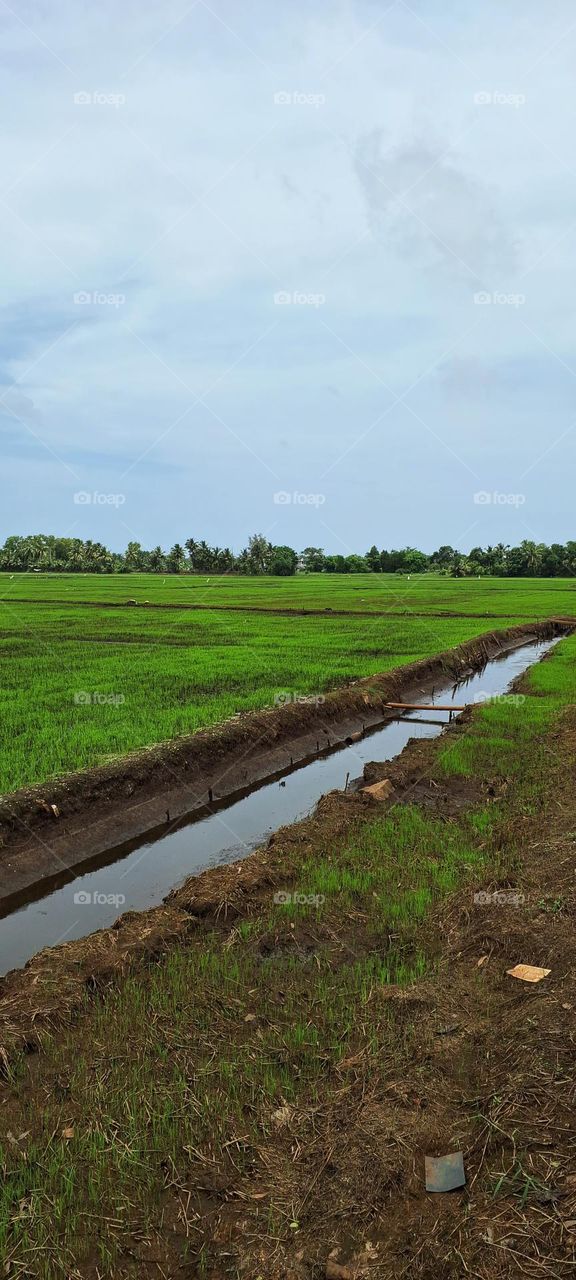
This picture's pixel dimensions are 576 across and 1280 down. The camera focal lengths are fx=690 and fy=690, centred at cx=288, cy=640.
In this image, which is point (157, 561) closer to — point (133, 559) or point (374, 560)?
point (133, 559)

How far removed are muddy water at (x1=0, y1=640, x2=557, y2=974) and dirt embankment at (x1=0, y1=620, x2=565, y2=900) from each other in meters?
0.26

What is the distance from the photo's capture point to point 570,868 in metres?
6.28

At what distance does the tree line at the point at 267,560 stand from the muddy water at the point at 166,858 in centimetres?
9007

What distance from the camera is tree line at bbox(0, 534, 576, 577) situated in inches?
3999

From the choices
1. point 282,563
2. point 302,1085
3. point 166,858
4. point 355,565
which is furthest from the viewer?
point 355,565

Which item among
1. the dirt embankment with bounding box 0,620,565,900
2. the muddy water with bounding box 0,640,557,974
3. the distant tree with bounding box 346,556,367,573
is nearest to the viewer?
the muddy water with bounding box 0,640,557,974

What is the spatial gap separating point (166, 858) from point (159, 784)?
1.79 m

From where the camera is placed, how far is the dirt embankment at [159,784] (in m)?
8.16

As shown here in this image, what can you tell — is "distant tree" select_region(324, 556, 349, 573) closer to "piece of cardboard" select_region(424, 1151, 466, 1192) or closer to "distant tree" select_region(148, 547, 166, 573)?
"distant tree" select_region(148, 547, 166, 573)

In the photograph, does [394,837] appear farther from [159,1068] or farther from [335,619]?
[335,619]

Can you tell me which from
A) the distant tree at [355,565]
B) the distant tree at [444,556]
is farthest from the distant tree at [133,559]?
the distant tree at [444,556]

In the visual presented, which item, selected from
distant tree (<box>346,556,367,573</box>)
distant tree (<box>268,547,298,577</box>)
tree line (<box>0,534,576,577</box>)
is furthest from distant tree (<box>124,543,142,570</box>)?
distant tree (<box>346,556,367,573</box>)

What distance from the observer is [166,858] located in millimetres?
8508

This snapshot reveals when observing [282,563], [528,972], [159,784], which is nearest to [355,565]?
[282,563]
